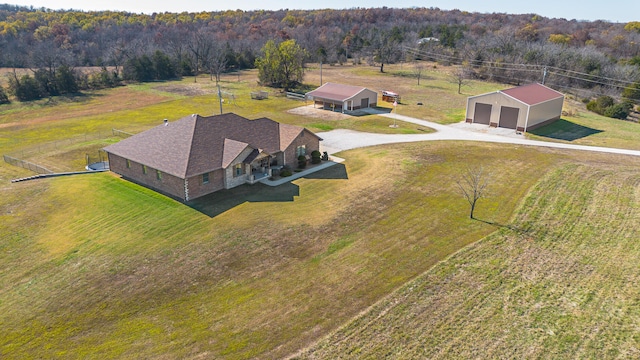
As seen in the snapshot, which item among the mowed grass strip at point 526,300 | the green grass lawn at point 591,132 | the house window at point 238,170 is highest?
the house window at point 238,170

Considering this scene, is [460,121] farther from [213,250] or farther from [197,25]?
[197,25]

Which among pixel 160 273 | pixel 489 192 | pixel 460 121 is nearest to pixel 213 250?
pixel 160 273

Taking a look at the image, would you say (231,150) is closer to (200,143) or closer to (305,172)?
(200,143)

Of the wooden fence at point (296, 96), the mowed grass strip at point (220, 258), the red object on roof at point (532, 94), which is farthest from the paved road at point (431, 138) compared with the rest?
the wooden fence at point (296, 96)

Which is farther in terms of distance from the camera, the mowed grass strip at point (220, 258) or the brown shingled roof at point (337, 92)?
the brown shingled roof at point (337, 92)

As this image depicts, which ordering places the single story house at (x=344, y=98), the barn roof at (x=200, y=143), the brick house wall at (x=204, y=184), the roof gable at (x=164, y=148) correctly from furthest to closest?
the single story house at (x=344, y=98)
the barn roof at (x=200, y=143)
the roof gable at (x=164, y=148)
the brick house wall at (x=204, y=184)

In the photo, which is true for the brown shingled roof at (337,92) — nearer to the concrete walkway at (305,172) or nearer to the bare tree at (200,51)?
the concrete walkway at (305,172)

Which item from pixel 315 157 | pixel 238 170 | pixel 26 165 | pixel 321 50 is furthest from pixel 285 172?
pixel 321 50
